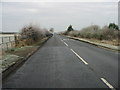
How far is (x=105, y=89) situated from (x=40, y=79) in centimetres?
268

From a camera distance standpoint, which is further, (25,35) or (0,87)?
(25,35)

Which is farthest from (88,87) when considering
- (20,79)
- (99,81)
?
(20,79)

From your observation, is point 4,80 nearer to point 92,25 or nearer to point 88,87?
point 88,87

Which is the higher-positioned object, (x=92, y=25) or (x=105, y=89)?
(x=92, y=25)

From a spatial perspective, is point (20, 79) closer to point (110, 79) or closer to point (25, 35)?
point (110, 79)

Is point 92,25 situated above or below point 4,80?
above

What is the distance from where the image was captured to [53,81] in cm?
783

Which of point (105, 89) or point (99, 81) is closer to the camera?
point (105, 89)

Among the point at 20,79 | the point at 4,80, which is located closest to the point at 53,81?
the point at 20,79

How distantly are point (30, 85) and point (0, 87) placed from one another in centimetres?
100

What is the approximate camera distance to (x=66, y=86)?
7008 mm

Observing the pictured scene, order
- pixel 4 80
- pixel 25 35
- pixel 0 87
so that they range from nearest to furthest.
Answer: pixel 0 87 < pixel 4 80 < pixel 25 35

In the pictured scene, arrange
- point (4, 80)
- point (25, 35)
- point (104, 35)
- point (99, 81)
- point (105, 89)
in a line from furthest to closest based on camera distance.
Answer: point (104, 35)
point (25, 35)
point (4, 80)
point (99, 81)
point (105, 89)

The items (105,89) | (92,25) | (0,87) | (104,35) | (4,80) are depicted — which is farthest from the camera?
(92,25)
